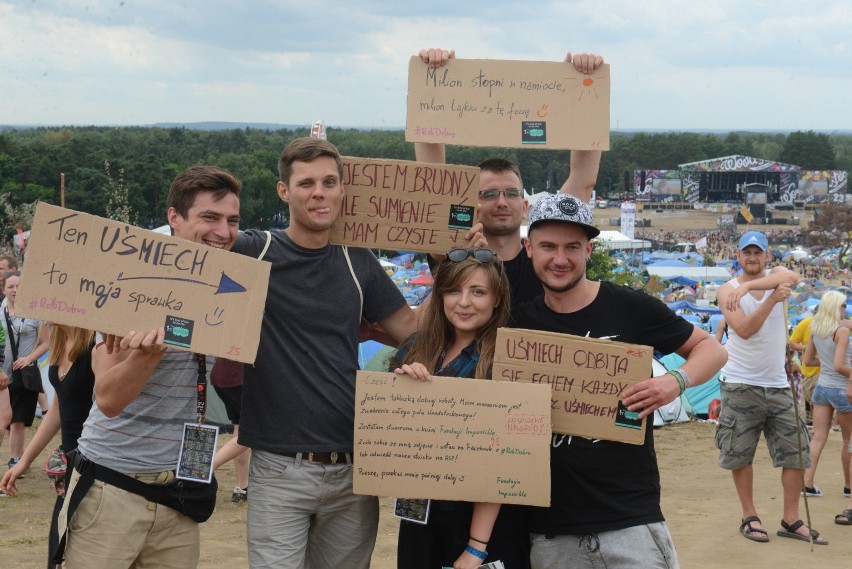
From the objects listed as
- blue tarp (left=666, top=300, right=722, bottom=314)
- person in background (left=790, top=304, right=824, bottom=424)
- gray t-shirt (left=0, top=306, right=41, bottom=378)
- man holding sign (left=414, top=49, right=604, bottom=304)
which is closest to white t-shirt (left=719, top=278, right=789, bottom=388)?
person in background (left=790, top=304, right=824, bottom=424)

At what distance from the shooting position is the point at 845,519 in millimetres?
7148

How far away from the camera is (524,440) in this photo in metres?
2.94

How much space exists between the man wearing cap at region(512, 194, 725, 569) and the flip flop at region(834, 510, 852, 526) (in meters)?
4.80

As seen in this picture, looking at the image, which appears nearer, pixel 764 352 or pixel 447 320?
pixel 447 320

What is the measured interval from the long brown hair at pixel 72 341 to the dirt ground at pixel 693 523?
2.61 metres

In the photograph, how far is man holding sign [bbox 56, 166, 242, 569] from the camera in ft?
9.84

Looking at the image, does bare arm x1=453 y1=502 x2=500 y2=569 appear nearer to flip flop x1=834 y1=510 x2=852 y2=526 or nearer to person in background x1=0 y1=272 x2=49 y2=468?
flip flop x1=834 y1=510 x2=852 y2=526

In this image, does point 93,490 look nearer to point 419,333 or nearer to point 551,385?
point 419,333

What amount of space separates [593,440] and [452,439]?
1.47 ft

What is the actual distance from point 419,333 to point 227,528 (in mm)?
4119

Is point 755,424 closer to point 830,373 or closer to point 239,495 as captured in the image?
point 830,373

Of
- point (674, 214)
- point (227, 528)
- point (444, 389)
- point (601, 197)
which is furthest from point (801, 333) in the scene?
point (601, 197)

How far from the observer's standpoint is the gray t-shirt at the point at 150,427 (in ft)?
9.95

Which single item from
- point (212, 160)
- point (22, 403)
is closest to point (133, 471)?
point (22, 403)
